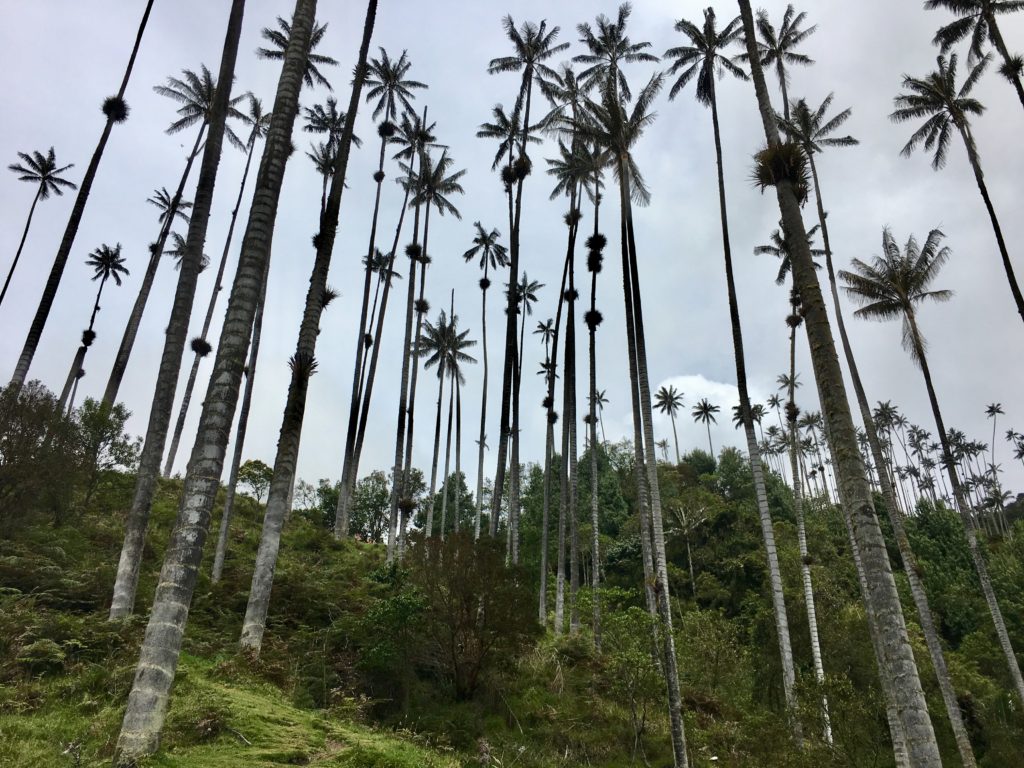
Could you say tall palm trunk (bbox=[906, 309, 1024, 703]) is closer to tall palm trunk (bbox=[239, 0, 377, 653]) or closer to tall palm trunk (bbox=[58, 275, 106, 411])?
tall palm trunk (bbox=[239, 0, 377, 653])

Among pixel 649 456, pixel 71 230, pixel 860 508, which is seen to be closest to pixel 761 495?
pixel 649 456

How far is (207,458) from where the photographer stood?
271 inches

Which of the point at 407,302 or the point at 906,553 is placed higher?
the point at 407,302

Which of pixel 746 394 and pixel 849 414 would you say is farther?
pixel 746 394

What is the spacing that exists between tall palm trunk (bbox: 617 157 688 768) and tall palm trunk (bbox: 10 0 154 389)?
17484 millimetres

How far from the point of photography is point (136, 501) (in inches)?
474

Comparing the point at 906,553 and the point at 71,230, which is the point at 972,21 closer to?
the point at 906,553

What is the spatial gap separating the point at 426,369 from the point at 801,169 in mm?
32079

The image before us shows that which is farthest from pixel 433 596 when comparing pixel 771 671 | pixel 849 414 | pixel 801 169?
pixel 771 671

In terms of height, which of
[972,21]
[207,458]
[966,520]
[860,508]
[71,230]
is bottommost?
[860,508]

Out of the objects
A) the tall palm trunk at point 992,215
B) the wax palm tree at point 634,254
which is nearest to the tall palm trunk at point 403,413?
the wax palm tree at point 634,254

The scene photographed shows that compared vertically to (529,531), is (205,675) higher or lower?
lower

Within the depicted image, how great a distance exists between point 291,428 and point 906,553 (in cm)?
1996

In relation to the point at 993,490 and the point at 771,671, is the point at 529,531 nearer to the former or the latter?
the point at 771,671
